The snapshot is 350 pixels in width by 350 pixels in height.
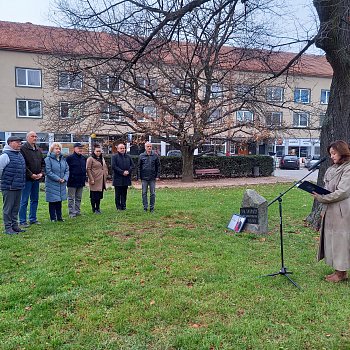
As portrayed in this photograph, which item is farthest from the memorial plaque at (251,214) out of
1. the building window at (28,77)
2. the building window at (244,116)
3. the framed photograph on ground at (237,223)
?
the building window at (28,77)

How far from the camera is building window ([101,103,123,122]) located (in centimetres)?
1888

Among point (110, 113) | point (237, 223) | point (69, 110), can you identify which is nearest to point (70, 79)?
point (237, 223)

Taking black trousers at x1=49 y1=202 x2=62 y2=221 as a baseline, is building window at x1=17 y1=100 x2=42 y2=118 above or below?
above

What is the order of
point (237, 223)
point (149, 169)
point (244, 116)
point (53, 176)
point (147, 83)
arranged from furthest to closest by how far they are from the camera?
point (244, 116), point (147, 83), point (149, 169), point (53, 176), point (237, 223)

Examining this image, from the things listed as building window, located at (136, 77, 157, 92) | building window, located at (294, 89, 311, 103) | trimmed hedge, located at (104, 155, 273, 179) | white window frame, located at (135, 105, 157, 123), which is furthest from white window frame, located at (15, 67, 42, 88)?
building window, located at (294, 89, 311, 103)

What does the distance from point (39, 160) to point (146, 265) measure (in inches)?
155

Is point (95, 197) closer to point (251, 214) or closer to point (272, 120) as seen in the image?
point (251, 214)

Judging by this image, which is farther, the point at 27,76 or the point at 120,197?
the point at 27,76

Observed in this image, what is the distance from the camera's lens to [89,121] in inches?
774

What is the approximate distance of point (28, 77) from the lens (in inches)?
1313

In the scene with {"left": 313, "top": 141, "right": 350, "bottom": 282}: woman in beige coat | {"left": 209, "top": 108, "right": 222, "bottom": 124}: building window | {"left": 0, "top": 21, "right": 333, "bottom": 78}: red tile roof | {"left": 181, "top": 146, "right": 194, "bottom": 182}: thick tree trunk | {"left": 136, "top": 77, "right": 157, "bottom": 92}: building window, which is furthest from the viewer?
{"left": 181, "top": 146, "right": 194, "bottom": 182}: thick tree trunk

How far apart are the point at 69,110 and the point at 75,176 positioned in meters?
11.3

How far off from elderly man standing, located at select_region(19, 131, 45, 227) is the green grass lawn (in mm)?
788

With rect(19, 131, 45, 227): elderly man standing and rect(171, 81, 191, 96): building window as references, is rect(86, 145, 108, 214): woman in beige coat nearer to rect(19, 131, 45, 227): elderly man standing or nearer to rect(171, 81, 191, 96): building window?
rect(19, 131, 45, 227): elderly man standing
